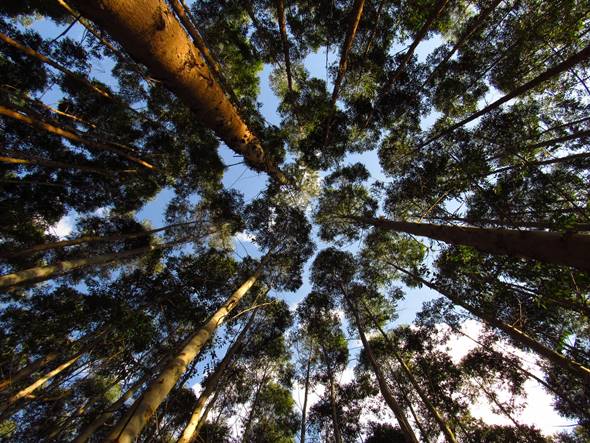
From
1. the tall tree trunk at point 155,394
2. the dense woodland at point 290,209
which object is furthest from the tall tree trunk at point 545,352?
the tall tree trunk at point 155,394

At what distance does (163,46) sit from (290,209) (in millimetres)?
11585

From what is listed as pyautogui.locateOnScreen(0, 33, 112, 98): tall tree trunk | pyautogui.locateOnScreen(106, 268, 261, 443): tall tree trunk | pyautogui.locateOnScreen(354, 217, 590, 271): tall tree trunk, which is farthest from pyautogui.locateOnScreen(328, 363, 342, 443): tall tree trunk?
pyautogui.locateOnScreen(0, 33, 112, 98): tall tree trunk

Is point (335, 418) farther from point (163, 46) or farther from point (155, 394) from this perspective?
point (163, 46)

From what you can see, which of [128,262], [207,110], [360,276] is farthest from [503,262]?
[128,262]

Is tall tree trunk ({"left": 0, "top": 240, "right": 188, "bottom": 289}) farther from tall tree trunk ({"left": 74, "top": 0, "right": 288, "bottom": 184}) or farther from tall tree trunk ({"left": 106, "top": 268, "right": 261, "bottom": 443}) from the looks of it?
tall tree trunk ({"left": 74, "top": 0, "right": 288, "bottom": 184})

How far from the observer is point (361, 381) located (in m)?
14.1

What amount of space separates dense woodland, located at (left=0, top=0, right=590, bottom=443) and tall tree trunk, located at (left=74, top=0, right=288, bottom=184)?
2.14 metres

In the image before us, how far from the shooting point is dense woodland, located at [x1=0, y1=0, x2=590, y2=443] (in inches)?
312

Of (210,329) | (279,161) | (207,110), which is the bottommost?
(210,329)

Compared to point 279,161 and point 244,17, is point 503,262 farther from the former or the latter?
point 244,17

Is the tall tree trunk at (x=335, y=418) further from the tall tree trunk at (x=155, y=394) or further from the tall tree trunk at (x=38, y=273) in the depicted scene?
the tall tree trunk at (x=38, y=273)

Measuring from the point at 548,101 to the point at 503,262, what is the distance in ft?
29.0

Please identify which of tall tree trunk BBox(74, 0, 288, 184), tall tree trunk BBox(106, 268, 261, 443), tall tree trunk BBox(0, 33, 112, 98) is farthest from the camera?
tall tree trunk BBox(0, 33, 112, 98)

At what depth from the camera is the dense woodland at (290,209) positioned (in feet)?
26.0
